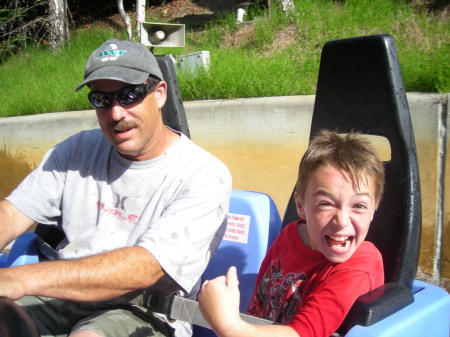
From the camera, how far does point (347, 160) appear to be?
54.8 inches

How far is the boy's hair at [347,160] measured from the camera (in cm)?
138

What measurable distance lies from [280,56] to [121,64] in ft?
10.8

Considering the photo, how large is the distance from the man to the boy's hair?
1.07 ft

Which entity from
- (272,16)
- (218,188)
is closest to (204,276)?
(218,188)

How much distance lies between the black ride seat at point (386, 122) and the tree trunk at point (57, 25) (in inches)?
296

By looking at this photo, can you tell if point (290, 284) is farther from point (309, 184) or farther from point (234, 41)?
point (234, 41)

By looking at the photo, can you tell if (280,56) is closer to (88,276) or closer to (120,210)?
(120,210)

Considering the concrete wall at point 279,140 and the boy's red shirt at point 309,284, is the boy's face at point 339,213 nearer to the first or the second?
the boy's red shirt at point 309,284

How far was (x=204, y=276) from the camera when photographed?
207 cm

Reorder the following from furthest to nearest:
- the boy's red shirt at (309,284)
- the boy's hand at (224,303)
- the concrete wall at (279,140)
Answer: the concrete wall at (279,140) → the boy's red shirt at (309,284) → the boy's hand at (224,303)

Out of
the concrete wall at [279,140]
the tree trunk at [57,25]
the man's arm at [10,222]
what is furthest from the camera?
the tree trunk at [57,25]

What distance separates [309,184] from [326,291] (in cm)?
30

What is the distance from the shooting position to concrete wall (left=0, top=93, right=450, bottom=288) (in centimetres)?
279

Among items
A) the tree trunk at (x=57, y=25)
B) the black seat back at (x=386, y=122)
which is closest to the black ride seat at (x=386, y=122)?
the black seat back at (x=386, y=122)
